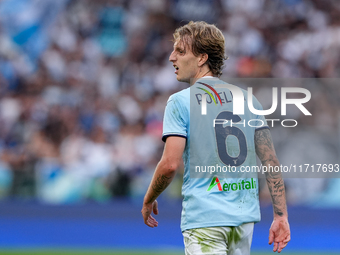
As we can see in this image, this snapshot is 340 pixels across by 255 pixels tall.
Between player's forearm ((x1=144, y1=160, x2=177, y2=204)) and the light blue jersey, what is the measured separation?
0.40 feet

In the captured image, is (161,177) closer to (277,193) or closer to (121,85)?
(277,193)

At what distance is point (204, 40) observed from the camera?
10.5 ft

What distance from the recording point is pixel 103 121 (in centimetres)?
1105

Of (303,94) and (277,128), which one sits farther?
(303,94)

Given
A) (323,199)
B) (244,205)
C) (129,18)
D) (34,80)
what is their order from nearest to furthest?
(244,205) → (323,199) → (34,80) → (129,18)

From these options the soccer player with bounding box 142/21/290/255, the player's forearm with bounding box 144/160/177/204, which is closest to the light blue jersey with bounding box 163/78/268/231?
the soccer player with bounding box 142/21/290/255

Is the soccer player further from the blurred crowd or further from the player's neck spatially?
the blurred crowd

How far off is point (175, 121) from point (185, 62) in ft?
1.41

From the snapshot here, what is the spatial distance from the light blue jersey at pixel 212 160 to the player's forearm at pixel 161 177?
122 mm

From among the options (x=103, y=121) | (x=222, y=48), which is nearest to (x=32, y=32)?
(x=103, y=121)

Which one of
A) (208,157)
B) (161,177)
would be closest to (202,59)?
(208,157)

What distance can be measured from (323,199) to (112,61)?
5915mm

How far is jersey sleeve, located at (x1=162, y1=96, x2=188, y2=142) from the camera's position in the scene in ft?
9.96

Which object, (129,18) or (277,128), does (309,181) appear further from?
(129,18)
